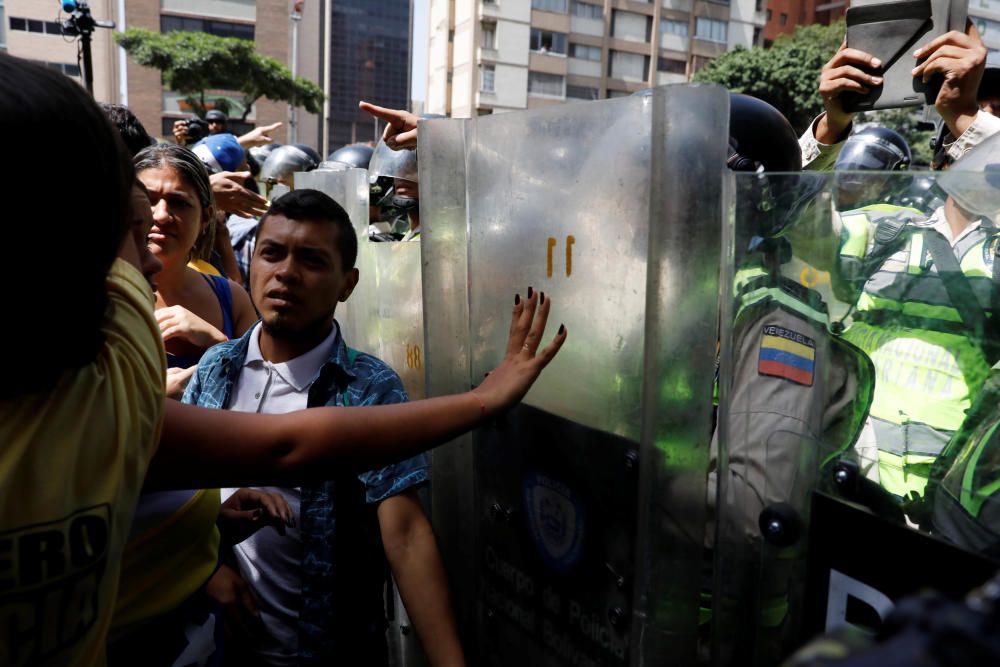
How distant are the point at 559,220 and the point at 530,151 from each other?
0.18 m

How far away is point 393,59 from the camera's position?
11338cm

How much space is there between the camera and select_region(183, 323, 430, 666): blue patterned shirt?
176 centimetres

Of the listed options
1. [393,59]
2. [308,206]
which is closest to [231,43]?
[308,206]

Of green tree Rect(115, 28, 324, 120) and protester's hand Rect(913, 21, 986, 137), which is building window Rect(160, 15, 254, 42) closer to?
green tree Rect(115, 28, 324, 120)

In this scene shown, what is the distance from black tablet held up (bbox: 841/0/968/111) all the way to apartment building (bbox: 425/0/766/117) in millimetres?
45072

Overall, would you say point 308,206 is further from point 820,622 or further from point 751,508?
point 820,622

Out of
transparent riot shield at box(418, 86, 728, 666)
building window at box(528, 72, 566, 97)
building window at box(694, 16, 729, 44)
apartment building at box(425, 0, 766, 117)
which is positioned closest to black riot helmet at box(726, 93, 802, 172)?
transparent riot shield at box(418, 86, 728, 666)

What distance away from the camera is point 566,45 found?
47.7 m

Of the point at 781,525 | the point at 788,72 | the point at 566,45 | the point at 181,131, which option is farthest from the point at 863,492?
the point at 566,45

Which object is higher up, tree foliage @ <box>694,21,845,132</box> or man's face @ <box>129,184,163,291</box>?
tree foliage @ <box>694,21,845,132</box>

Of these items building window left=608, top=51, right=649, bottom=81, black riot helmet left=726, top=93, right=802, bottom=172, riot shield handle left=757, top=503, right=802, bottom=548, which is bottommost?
riot shield handle left=757, top=503, right=802, bottom=548

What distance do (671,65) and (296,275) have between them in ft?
172

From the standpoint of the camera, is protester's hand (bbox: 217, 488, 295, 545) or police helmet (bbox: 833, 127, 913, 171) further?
police helmet (bbox: 833, 127, 913, 171)

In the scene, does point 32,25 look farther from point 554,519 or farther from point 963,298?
point 963,298
